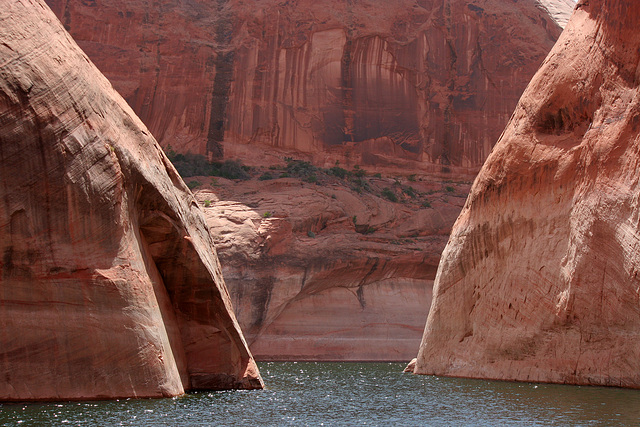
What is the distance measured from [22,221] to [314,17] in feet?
140

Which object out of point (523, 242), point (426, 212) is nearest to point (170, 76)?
point (426, 212)

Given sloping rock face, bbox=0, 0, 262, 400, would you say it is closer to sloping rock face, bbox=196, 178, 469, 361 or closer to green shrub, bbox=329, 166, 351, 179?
sloping rock face, bbox=196, 178, 469, 361

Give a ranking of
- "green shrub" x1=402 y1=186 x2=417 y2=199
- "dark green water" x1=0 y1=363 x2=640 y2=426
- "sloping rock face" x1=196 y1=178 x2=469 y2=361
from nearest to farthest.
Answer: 1. "dark green water" x1=0 y1=363 x2=640 y2=426
2. "sloping rock face" x1=196 y1=178 x2=469 y2=361
3. "green shrub" x1=402 y1=186 x2=417 y2=199

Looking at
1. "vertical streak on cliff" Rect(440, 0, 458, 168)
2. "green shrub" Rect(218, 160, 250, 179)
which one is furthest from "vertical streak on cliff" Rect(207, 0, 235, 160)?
"vertical streak on cliff" Rect(440, 0, 458, 168)

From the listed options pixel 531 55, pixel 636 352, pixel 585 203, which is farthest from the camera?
pixel 531 55

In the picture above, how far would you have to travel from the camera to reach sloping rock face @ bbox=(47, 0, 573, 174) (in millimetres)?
50844

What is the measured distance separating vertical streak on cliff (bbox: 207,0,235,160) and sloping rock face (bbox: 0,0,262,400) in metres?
34.9

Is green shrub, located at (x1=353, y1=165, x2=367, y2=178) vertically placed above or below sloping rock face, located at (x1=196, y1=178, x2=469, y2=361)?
above

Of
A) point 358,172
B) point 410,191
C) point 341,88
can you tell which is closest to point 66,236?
point 410,191

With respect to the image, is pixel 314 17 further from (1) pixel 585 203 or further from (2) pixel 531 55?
(1) pixel 585 203

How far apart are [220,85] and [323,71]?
7709 millimetres

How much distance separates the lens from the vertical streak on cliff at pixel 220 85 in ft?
164

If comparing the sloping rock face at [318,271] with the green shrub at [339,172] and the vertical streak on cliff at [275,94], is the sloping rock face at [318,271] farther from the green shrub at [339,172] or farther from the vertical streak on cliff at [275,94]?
the vertical streak on cliff at [275,94]

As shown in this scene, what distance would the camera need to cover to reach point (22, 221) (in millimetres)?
12914
